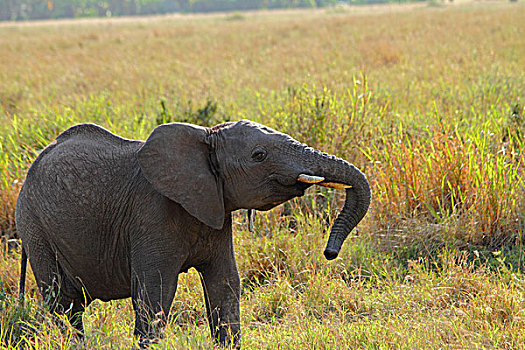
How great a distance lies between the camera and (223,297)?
335 centimetres

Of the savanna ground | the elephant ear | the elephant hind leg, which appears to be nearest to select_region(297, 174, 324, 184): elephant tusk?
the elephant ear

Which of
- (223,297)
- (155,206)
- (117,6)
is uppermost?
(155,206)

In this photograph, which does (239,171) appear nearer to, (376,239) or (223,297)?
(223,297)

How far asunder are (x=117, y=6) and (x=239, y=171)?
262 ft

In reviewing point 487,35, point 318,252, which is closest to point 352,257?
point 318,252

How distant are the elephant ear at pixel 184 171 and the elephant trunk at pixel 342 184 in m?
0.44

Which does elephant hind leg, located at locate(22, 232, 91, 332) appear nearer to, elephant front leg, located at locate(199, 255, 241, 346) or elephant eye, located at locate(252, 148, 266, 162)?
elephant front leg, located at locate(199, 255, 241, 346)

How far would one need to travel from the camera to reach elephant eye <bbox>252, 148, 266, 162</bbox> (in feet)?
9.59

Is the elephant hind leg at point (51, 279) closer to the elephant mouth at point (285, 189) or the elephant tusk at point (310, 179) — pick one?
the elephant mouth at point (285, 189)

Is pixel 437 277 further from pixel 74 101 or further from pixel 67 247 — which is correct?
pixel 74 101

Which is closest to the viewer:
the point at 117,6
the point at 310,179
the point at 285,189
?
the point at 310,179

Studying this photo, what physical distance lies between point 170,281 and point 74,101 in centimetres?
729

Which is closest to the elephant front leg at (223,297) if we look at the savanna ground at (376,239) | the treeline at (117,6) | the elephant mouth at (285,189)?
the savanna ground at (376,239)

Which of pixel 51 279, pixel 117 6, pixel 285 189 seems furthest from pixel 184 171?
pixel 117 6
